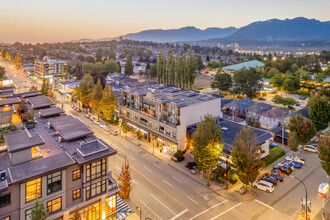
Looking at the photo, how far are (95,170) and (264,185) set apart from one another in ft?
90.9

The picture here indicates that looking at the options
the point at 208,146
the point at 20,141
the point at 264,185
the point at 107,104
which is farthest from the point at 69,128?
the point at 264,185

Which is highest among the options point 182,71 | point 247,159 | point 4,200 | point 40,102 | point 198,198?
point 182,71

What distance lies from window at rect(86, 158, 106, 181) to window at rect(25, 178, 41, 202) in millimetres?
5040

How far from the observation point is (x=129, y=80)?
11788 cm

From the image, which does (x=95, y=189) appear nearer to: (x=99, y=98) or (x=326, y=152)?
(x=326, y=152)

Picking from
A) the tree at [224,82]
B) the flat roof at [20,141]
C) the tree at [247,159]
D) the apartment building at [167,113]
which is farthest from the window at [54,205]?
the tree at [224,82]

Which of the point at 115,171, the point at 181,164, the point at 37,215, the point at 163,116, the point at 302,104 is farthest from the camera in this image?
the point at 302,104

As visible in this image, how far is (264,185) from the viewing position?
36656mm

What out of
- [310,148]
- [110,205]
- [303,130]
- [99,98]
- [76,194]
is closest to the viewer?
[76,194]

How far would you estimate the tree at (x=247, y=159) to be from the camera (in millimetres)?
34094

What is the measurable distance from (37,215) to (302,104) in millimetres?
104382

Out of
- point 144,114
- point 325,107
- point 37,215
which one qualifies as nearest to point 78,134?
point 37,215

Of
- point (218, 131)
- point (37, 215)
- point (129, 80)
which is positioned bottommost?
point (37, 215)

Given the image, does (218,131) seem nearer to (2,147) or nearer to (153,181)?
(153,181)
